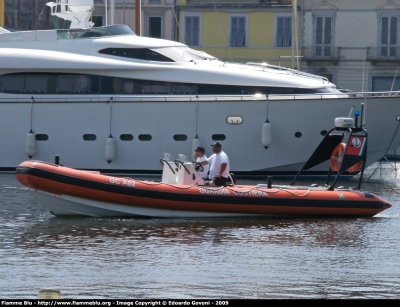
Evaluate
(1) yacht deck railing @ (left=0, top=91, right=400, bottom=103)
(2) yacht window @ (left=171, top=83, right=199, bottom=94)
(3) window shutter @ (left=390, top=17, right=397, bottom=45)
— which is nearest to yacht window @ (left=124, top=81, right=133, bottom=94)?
(1) yacht deck railing @ (left=0, top=91, right=400, bottom=103)

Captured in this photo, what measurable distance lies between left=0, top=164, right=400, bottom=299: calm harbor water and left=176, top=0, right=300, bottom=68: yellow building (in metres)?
23.6

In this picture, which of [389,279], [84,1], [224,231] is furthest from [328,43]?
[389,279]

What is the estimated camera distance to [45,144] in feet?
67.4

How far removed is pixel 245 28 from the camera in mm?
38281

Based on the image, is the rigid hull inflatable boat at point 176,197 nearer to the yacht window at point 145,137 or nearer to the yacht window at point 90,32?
the yacht window at point 145,137

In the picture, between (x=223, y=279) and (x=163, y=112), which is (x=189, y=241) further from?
(x=163, y=112)

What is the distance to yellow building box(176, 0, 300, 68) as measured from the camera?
3809 centimetres

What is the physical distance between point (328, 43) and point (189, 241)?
27557 millimetres

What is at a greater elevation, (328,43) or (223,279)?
(328,43)

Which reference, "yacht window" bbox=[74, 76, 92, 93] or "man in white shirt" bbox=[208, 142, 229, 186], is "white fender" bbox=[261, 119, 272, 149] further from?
"man in white shirt" bbox=[208, 142, 229, 186]

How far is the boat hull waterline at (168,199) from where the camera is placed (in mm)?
13594

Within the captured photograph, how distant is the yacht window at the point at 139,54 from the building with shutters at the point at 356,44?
18.8m

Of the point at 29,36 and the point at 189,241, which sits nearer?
the point at 189,241

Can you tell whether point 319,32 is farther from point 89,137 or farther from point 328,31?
point 89,137
